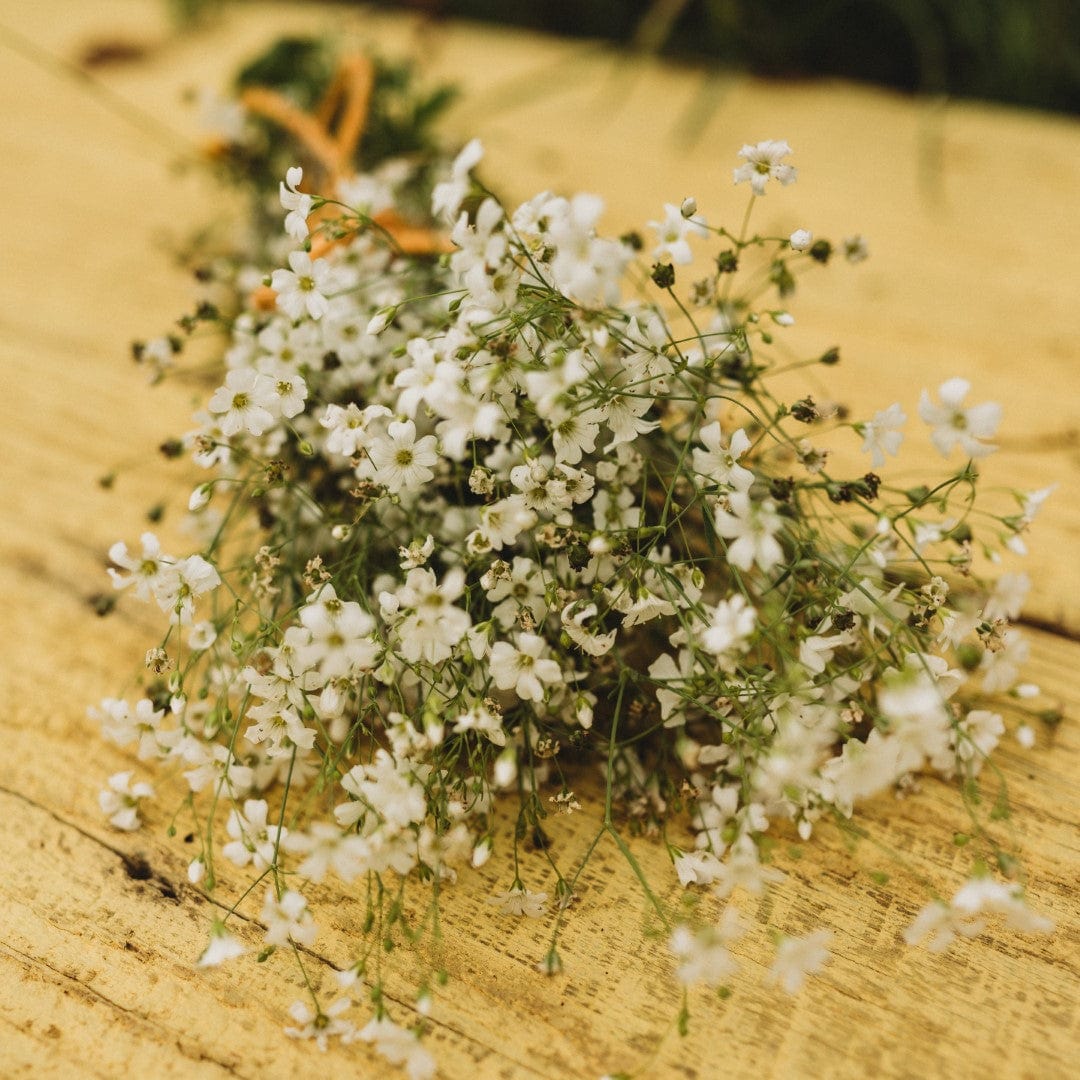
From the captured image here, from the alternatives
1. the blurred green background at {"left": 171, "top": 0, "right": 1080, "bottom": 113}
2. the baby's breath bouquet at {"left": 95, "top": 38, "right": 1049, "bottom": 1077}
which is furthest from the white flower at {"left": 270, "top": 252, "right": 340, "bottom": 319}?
the blurred green background at {"left": 171, "top": 0, "right": 1080, "bottom": 113}

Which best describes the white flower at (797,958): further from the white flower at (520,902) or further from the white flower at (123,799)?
the white flower at (123,799)

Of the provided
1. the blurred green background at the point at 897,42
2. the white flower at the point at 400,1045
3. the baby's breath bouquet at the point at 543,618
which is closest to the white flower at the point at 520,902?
the baby's breath bouquet at the point at 543,618

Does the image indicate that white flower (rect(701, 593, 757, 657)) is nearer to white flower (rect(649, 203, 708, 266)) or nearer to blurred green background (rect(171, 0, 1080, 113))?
white flower (rect(649, 203, 708, 266))

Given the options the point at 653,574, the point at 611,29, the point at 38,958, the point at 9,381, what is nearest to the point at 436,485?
the point at 653,574

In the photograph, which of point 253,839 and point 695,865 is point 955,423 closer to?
point 695,865

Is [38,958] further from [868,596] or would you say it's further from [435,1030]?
[868,596]

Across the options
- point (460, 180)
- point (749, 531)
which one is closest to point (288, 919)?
point (749, 531)

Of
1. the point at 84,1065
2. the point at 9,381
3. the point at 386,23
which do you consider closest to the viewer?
the point at 84,1065
